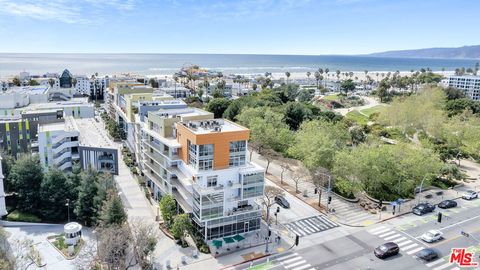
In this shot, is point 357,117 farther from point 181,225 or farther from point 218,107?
point 181,225

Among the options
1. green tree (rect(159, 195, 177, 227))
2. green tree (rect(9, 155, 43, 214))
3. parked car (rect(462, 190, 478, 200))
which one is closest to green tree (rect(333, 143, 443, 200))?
parked car (rect(462, 190, 478, 200))

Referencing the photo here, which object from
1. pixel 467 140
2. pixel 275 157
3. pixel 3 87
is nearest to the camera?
pixel 275 157

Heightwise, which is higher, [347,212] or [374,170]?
[374,170]

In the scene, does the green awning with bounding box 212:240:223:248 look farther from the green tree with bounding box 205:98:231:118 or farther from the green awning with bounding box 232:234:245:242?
the green tree with bounding box 205:98:231:118

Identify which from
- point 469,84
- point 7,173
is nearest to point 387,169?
point 7,173

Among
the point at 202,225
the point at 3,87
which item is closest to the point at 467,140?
the point at 202,225

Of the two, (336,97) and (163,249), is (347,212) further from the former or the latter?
(336,97)
